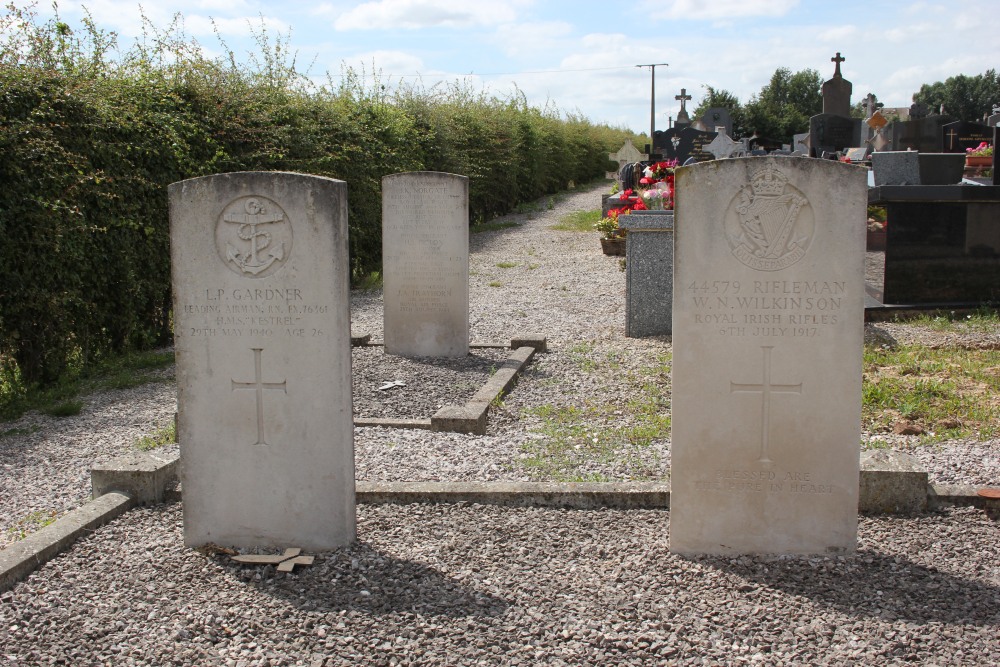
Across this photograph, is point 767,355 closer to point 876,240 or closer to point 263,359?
point 263,359

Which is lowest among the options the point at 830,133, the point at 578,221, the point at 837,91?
the point at 578,221

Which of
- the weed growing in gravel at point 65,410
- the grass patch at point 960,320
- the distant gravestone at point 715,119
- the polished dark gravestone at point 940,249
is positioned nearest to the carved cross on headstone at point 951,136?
the polished dark gravestone at point 940,249

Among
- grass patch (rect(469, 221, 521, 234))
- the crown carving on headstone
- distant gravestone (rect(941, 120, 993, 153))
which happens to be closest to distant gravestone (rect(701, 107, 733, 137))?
grass patch (rect(469, 221, 521, 234))

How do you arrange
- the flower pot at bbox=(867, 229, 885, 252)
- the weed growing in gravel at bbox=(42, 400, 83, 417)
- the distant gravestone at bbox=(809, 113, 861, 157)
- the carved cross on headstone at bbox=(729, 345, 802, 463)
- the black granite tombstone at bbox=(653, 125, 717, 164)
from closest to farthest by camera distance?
the carved cross on headstone at bbox=(729, 345, 802, 463) → the weed growing in gravel at bbox=(42, 400, 83, 417) → the flower pot at bbox=(867, 229, 885, 252) → the black granite tombstone at bbox=(653, 125, 717, 164) → the distant gravestone at bbox=(809, 113, 861, 157)

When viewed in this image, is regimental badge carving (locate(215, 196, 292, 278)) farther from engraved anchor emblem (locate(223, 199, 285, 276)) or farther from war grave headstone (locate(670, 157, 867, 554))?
war grave headstone (locate(670, 157, 867, 554))

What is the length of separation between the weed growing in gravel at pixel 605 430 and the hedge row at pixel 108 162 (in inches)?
153

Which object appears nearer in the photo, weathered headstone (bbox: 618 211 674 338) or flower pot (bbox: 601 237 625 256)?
weathered headstone (bbox: 618 211 674 338)

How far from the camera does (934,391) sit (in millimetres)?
6156

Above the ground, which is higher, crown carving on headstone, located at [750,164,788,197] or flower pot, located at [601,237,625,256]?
crown carving on headstone, located at [750,164,788,197]

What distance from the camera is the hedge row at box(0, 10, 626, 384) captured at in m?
6.66

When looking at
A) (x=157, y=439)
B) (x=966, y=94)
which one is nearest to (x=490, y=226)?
(x=157, y=439)

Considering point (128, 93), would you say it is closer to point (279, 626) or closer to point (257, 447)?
point (257, 447)

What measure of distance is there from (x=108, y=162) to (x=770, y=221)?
241 inches

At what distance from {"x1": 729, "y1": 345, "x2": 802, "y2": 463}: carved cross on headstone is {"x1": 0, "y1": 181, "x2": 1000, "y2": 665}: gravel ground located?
51 cm
